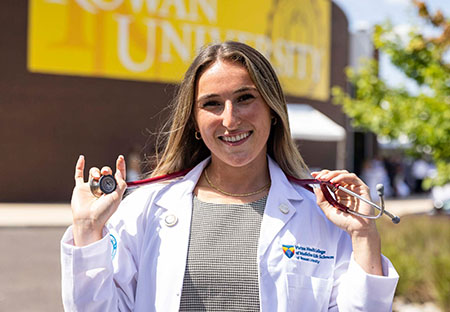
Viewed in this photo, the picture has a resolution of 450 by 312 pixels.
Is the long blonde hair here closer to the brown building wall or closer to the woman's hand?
the woman's hand

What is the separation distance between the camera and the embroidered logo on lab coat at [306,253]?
2269 millimetres

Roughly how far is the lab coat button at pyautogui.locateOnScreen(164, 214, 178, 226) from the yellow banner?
42.4 ft

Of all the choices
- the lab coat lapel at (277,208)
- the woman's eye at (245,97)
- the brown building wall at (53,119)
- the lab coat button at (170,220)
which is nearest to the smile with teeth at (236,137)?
the woman's eye at (245,97)

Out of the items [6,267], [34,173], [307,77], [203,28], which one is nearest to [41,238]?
[6,267]

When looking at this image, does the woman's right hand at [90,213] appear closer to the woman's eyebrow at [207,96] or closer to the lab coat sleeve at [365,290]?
the woman's eyebrow at [207,96]

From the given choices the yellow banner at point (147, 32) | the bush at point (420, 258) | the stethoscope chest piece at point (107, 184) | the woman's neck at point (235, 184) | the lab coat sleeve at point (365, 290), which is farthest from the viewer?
the yellow banner at point (147, 32)

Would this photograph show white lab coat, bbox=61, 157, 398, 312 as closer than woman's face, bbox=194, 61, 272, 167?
Yes

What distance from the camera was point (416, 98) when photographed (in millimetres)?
7020

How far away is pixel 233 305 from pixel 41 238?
10078mm

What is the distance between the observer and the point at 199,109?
242cm

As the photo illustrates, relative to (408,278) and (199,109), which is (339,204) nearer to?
(199,109)

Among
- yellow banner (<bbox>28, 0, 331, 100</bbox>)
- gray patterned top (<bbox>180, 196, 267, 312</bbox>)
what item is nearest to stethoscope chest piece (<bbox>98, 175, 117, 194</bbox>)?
gray patterned top (<bbox>180, 196, 267, 312</bbox>)

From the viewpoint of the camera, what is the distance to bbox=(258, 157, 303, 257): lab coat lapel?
230 centimetres

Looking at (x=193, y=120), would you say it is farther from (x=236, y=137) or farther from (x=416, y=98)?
(x=416, y=98)
